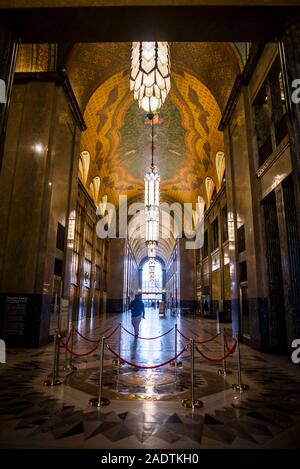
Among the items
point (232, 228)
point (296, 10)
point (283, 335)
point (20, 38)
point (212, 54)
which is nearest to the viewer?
point (296, 10)

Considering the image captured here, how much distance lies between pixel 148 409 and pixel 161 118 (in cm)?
1554

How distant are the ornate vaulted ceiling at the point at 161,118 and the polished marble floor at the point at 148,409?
28.6ft

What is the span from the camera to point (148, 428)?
2543 mm

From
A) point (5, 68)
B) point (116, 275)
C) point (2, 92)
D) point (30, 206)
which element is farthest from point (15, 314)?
point (116, 275)

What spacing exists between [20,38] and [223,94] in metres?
7.98

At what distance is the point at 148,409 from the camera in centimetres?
303

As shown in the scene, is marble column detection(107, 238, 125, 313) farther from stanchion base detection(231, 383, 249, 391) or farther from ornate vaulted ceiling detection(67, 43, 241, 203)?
stanchion base detection(231, 383, 249, 391)

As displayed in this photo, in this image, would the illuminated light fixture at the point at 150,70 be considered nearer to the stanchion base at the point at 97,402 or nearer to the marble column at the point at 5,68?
the marble column at the point at 5,68

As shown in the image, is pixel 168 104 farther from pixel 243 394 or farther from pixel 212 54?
pixel 243 394

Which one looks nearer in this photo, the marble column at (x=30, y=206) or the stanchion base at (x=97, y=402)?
the stanchion base at (x=97, y=402)

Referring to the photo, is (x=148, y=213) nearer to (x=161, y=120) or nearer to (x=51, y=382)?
(x=161, y=120)

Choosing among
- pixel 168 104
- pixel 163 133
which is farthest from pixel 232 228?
pixel 163 133

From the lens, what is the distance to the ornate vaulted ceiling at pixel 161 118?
1027 centimetres

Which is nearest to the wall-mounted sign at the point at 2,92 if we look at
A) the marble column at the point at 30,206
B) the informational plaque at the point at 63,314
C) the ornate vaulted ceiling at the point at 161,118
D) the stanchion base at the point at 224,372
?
the marble column at the point at 30,206
